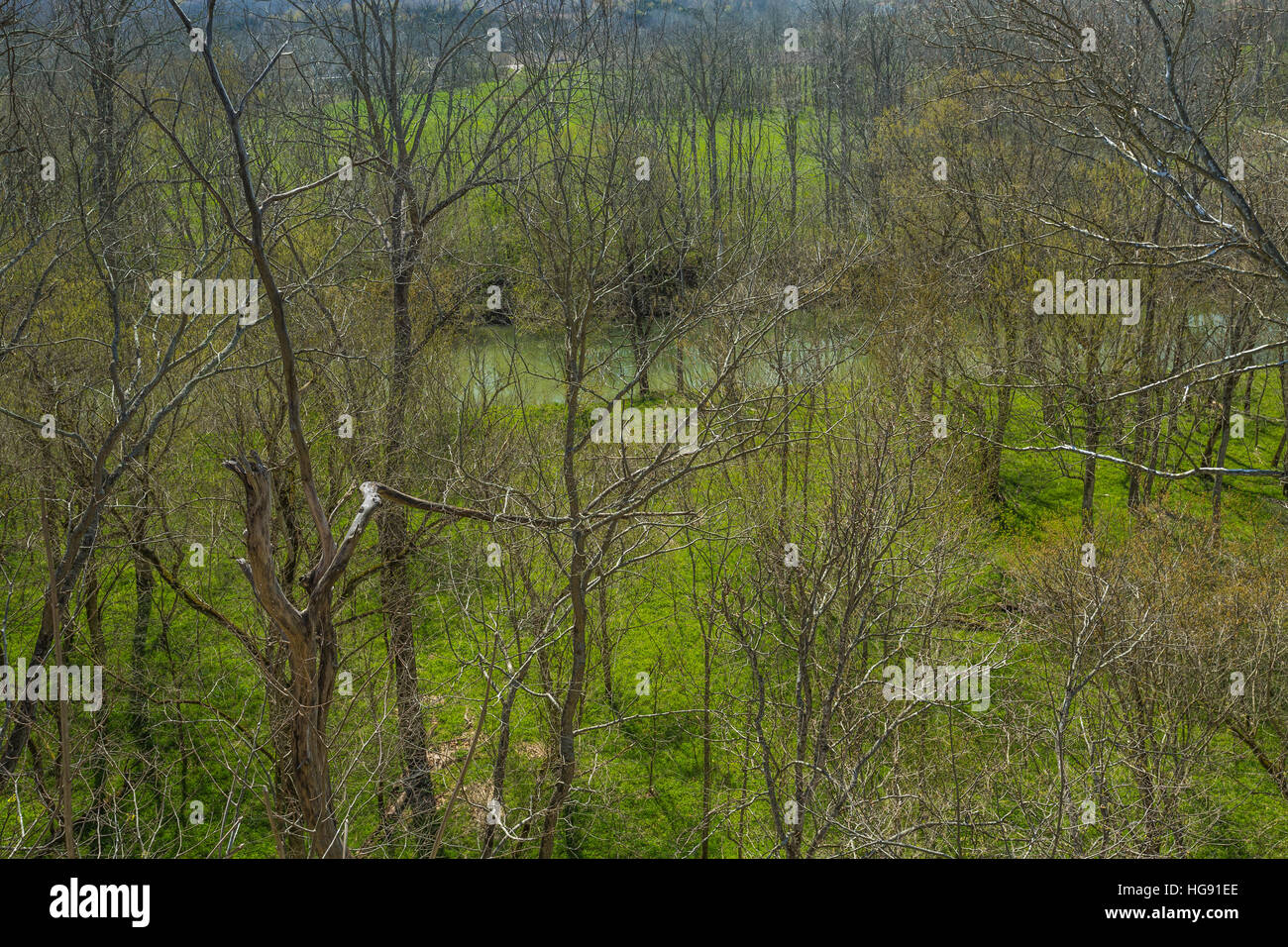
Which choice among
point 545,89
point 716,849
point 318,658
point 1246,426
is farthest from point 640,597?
point 1246,426

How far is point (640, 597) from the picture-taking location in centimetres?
1748

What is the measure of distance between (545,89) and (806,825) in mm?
9427

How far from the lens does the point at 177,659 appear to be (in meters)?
16.1

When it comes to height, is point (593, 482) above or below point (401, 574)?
above

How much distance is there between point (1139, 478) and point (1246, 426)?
26.8ft

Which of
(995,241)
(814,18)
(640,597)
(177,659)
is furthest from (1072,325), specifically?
(814,18)

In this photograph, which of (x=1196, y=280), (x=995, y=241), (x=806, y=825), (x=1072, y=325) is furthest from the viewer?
(x=995, y=241)

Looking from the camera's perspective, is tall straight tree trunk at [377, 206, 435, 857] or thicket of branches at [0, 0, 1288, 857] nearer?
thicket of branches at [0, 0, 1288, 857]

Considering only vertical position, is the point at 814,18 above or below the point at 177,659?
above

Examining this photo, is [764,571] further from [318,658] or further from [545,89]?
[318,658]

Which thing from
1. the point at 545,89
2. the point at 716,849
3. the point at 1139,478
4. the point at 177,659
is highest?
the point at 545,89

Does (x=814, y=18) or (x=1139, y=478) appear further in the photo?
(x=814, y=18)

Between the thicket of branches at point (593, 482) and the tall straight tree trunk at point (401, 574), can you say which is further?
the tall straight tree trunk at point (401, 574)

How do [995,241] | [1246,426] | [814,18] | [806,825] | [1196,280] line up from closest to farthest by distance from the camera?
[806,825]
[1196,280]
[995,241]
[1246,426]
[814,18]
